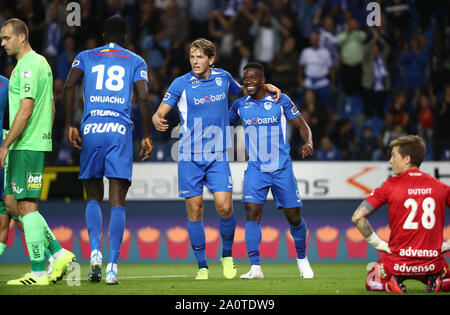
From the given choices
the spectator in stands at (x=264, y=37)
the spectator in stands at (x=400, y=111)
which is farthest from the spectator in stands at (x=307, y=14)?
the spectator in stands at (x=400, y=111)

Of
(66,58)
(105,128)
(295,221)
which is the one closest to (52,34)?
(66,58)

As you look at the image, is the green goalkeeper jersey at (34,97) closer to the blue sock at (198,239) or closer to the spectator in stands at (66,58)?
the blue sock at (198,239)

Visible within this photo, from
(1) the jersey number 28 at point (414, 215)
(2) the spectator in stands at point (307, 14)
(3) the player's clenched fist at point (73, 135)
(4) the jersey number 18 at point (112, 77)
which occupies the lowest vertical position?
(1) the jersey number 28 at point (414, 215)

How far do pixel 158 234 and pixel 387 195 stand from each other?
22.7ft

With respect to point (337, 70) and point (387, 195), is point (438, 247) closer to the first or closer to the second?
point (387, 195)

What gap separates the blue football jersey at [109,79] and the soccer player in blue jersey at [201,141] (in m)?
0.80

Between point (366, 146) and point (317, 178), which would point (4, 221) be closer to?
point (317, 178)

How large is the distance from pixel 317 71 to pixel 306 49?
507 millimetres

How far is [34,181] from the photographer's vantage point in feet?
22.4

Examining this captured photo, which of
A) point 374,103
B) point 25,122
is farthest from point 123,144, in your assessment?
point 374,103

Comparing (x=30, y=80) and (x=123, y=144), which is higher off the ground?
(x=30, y=80)

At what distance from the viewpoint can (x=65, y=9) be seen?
15562 mm

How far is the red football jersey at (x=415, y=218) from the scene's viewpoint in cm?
589

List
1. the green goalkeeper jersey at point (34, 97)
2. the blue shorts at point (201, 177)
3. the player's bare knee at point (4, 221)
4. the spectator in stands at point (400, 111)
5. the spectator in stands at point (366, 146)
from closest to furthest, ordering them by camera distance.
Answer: the green goalkeeper jersey at point (34, 97)
the blue shorts at point (201, 177)
the player's bare knee at point (4, 221)
the spectator in stands at point (366, 146)
the spectator in stands at point (400, 111)
